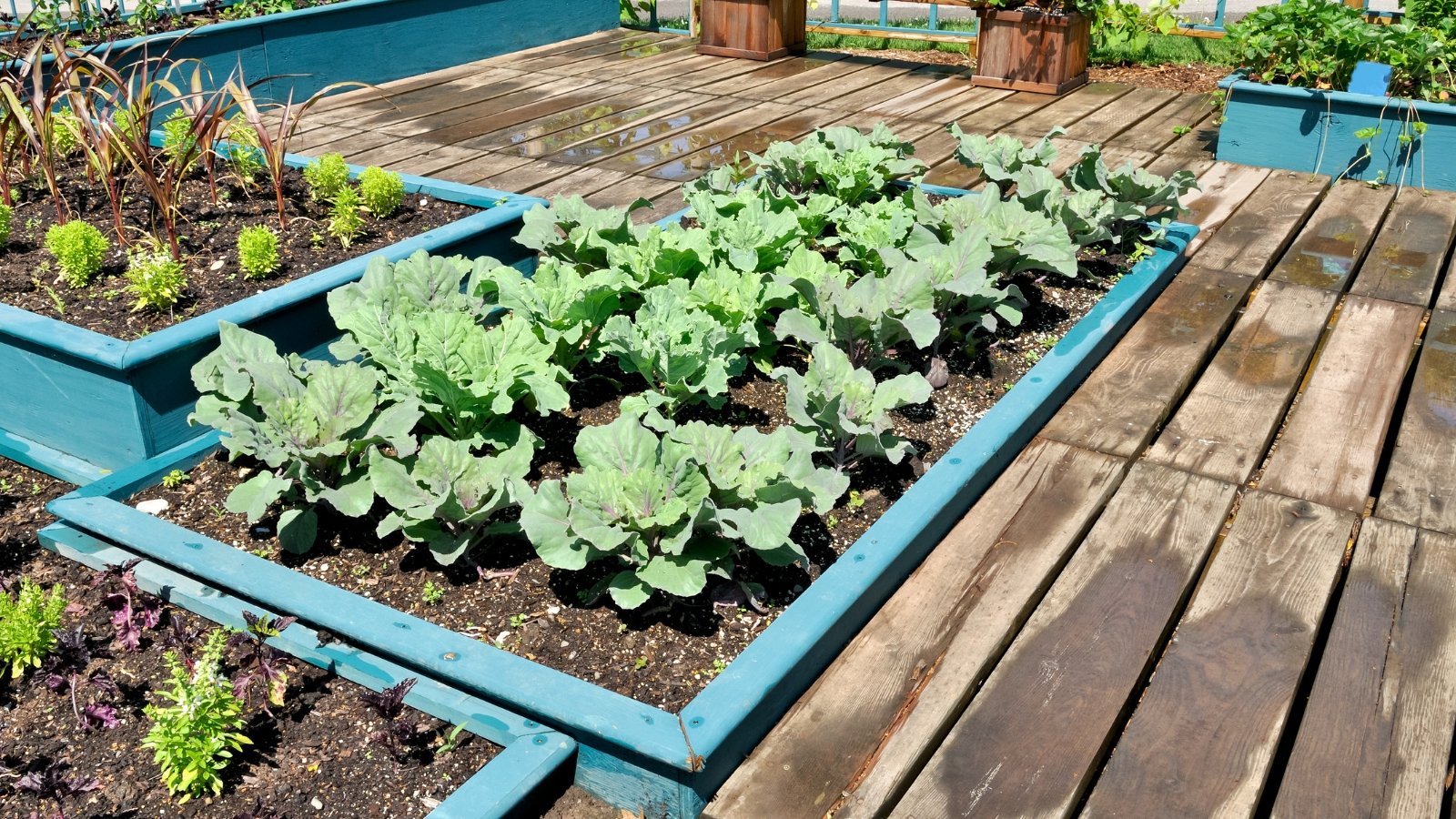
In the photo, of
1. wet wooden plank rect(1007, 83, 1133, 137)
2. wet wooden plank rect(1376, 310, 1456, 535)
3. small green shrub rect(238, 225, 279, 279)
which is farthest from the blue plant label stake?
small green shrub rect(238, 225, 279, 279)

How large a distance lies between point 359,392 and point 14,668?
74 cm

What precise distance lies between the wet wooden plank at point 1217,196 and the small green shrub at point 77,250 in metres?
3.07

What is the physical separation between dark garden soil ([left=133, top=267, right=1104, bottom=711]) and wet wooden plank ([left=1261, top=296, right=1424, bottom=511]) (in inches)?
26.8

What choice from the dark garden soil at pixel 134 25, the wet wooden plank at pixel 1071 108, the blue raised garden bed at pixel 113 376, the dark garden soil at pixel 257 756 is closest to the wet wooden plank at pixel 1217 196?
the wet wooden plank at pixel 1071 108

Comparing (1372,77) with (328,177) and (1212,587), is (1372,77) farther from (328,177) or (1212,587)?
(328,177)

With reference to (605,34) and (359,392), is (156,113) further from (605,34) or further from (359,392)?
(359,392)

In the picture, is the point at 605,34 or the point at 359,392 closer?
the point at 359,392

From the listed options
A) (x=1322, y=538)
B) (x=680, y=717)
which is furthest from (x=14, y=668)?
(x=1322, y=538)

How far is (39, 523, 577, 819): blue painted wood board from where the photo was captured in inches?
64.5

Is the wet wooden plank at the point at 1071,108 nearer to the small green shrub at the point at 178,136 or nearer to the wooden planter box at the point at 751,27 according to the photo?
the wooden planter box at the point at 751,27

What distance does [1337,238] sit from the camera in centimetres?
374

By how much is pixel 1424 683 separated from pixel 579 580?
141 cm

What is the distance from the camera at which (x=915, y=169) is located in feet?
12.5

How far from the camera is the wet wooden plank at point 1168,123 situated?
474 centimetres
